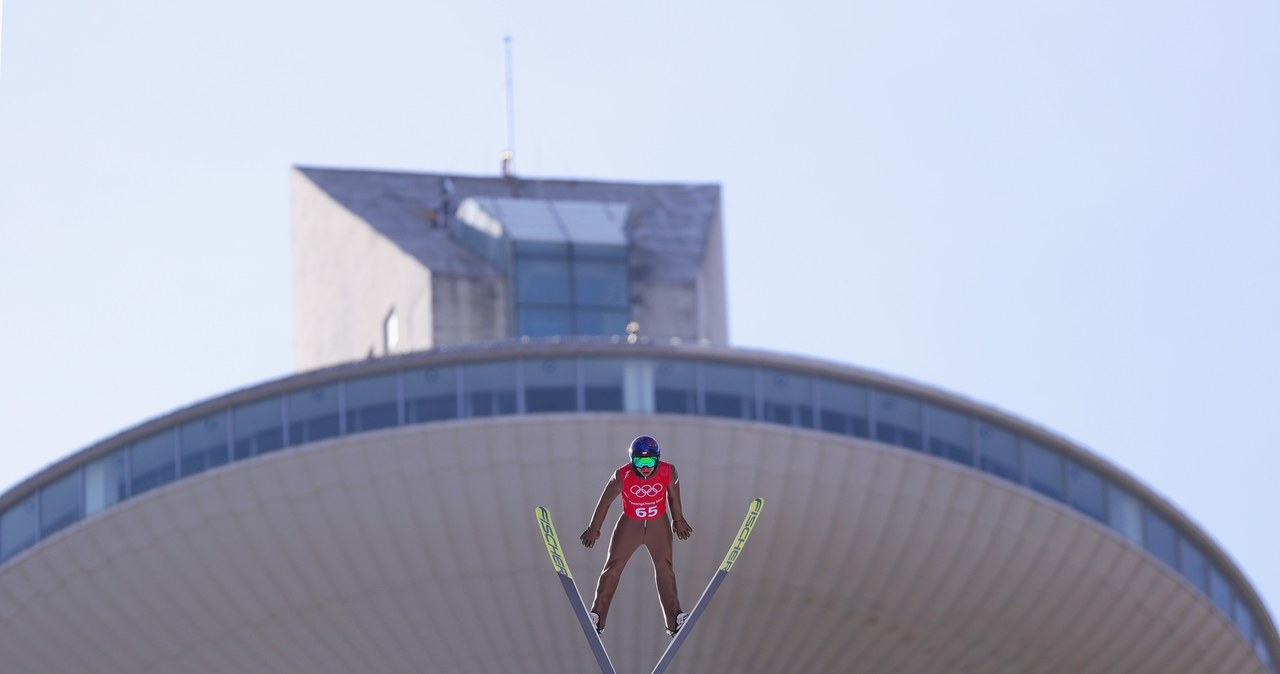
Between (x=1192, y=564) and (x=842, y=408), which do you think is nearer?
(x=842, y=408)

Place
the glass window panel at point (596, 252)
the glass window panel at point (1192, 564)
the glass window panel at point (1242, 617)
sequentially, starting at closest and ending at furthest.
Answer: the glass window panel at point (1192, 564) → the glass window panel at point (1242, 617) → the glass window panel at point (596, 252)

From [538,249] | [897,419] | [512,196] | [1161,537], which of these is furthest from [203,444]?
[512,196]

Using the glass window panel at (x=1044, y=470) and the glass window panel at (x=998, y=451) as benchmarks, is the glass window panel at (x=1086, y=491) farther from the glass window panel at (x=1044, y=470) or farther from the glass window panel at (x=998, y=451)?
the glass window panel at (x=998, y=451)

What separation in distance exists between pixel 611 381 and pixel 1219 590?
15598 millimetres

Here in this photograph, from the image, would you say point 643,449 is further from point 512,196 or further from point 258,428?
point 512,196

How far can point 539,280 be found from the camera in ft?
313

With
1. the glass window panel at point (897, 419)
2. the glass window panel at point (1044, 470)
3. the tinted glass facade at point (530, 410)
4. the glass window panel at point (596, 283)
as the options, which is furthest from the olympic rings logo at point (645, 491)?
the glass window panel at point (596, 283)

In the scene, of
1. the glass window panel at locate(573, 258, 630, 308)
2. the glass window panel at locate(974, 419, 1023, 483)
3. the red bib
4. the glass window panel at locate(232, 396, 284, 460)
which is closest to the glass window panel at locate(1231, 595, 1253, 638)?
the glass window panel at locate(974, 419, 1023, 483)

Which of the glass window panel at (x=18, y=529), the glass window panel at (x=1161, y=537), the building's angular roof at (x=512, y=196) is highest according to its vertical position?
the building's angular roof at (x=512, y=196)

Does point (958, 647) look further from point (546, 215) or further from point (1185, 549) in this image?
point (546, 215)

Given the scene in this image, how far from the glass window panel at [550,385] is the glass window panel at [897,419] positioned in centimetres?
674

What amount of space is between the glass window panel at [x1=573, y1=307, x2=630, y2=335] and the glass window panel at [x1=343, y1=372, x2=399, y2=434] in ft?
98.0

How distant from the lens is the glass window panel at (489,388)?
65500mm

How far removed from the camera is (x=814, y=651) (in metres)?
65.8
